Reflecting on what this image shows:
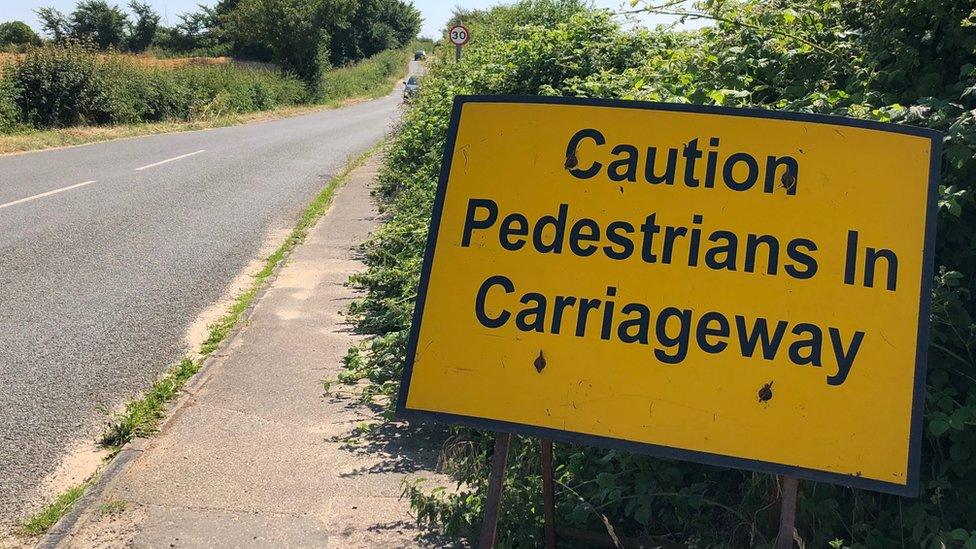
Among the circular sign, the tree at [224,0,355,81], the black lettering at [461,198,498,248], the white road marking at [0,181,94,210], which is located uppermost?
the tree at [224,0,355,81]

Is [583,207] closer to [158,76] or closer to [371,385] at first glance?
[371,385]

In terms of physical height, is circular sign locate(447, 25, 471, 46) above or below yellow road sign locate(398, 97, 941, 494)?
above

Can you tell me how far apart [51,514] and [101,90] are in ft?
87.6

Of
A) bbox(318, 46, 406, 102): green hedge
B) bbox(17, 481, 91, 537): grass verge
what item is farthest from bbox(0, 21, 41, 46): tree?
bbox(17, 481, 91, 537): grass verge

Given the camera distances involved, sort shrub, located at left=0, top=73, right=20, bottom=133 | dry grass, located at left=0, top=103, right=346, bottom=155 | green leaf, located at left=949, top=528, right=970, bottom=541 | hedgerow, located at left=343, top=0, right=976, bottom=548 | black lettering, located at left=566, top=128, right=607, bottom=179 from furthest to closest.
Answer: shrub, located at left=0, top=73, right=20, bottom=133 < dry grass, located at left=0, top=103, right=346, bottom=155 < hedgerow, located at left=343, top=0, right=976, bottom=548 < black lettering, located at left=566, top=128, right=607, bottom=179 < green leaf, located at left=949, top=528, right=970, bottom=541

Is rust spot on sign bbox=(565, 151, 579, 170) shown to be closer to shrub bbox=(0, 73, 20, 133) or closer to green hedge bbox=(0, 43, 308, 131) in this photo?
shrub bbox=(0, 73, 20, 133)

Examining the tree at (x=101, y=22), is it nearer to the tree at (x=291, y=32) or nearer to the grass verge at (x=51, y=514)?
the tree at (x=291, y=32)

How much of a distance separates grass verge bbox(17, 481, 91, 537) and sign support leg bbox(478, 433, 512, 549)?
2013 mm

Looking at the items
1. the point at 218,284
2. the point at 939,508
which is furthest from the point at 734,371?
the point at 218,284

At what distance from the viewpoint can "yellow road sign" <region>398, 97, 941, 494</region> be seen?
2508 mm

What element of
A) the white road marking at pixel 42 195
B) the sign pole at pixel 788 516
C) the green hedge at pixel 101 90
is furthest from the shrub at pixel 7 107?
the sign pole at pixel 788 516

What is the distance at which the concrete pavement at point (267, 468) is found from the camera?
11.8 ft

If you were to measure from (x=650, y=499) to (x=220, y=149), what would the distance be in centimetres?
1933

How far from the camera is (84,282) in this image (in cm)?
787
